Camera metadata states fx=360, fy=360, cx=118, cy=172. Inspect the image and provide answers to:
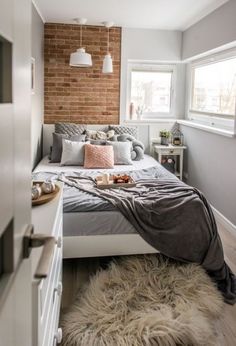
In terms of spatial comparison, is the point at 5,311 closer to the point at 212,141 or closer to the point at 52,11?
the point at 212,141

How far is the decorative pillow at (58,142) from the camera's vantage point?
4348 mm

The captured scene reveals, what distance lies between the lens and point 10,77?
66cm

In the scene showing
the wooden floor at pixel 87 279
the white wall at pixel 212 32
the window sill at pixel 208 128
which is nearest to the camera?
the wooden floor at pixel 87 279

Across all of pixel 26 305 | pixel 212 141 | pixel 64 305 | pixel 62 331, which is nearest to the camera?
pixel 26 305

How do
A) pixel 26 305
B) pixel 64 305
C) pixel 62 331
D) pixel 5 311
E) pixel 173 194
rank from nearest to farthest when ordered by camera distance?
pixel 5 311
pixel 26 305
pixel 62 331
pixel 64 305
pixel 173 194

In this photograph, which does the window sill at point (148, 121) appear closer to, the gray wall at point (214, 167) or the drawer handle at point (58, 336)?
the gray wall at point (214, 167)

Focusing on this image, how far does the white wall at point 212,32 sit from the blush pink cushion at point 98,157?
5.45 feet

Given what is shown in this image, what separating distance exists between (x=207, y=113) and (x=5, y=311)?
14.1 ft

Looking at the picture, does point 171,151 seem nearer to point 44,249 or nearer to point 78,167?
point 78,167

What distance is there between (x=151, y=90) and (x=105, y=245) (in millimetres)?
3277

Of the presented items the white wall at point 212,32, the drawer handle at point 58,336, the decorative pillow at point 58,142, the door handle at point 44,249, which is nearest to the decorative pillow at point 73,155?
the decorative pillow at point 58,142

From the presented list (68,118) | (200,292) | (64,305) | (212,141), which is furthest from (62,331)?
(68,118)

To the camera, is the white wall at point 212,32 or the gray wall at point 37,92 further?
the gray wall at point 37,92

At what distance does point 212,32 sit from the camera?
13.1 ft
